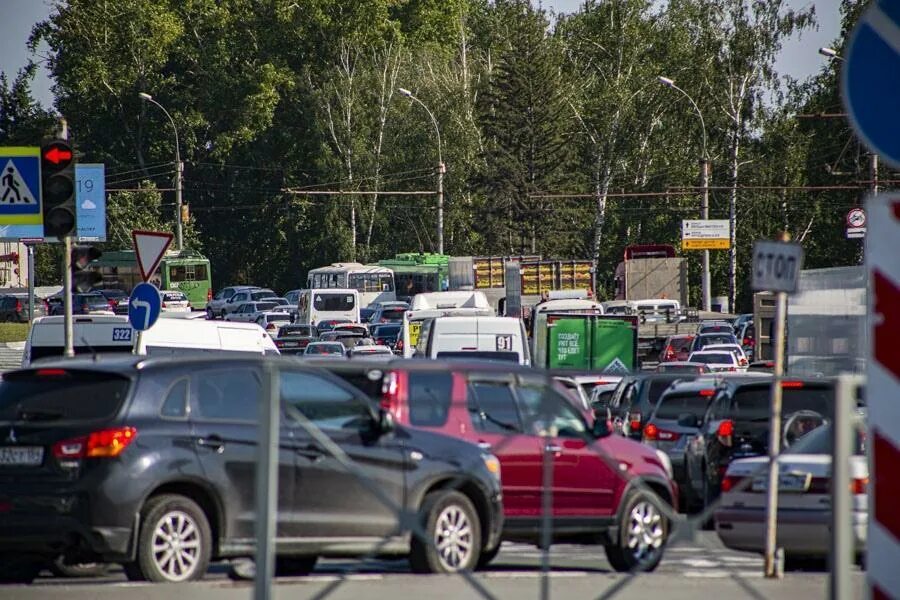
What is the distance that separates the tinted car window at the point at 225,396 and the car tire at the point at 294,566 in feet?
3.19

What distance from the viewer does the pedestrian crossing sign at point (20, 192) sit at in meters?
19.2

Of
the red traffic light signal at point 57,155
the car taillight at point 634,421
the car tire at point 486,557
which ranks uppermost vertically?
the red traffic light signal at point 57,155

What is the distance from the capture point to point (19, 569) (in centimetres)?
1082

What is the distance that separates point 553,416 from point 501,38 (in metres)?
73.8

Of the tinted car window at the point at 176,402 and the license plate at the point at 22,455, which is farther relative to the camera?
the tinted car window at the point at 176,402

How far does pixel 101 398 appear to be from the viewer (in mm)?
9977

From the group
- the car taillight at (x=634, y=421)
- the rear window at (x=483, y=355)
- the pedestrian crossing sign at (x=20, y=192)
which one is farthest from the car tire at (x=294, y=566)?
the rear window at (x=483, y=355)

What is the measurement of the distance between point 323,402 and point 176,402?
50.8 inches

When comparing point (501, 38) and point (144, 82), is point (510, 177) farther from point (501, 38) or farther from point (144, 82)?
point (144, 82)

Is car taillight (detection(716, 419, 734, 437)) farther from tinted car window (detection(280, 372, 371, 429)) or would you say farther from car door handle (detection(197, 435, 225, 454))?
car door handle (detection(197, 435, 225, 454))

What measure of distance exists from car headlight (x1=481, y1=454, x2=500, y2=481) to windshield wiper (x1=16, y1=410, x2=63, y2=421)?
2717 millimetres

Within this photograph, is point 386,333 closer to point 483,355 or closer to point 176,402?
point 483,355

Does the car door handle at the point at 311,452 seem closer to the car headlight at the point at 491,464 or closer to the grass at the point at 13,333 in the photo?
the car headlight at the point at 491,464

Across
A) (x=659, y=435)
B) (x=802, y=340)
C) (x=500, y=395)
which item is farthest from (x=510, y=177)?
(x=500, y=395)
